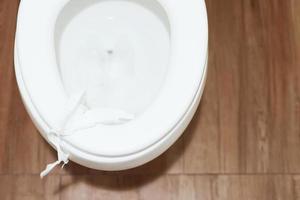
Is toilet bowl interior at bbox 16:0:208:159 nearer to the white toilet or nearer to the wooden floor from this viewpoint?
the white toilet

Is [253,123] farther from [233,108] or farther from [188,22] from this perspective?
[188,22]

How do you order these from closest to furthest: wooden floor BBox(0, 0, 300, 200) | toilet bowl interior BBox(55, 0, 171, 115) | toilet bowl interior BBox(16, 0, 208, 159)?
toilet bowl interior BBox(16, 0, 208, 159), toilet bowl interior BBox(55, 0, 171, 115), wooden floor BBox(0, 0, 300, 200)

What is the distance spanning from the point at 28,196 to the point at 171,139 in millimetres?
483

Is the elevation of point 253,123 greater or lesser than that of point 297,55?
lesser

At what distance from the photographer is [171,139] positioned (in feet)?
2.90

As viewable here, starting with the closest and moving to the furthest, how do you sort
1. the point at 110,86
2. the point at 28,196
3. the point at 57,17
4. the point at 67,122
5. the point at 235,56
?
the point at 67,122
the point at 57,17
the point at 110,86
the point at 28,196
the point at 235,56

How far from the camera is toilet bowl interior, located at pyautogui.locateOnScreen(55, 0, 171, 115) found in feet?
3.47

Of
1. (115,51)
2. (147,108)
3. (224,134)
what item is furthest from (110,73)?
(224,134)

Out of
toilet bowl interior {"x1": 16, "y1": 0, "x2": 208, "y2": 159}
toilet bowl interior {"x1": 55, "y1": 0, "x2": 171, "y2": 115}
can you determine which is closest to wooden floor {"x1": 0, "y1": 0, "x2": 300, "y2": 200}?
toilet bowl interior {"x1": 55, "y1": 0, "x2": 171, "y2": 115}

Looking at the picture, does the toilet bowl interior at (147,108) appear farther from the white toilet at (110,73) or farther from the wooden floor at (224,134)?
the wooden floor at (224,134)

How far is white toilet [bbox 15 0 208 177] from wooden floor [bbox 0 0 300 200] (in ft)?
0.83

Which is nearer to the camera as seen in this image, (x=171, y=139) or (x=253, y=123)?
(x=171, y=139)

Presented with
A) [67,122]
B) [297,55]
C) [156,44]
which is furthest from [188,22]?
[297,55]

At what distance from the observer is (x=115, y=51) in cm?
111
